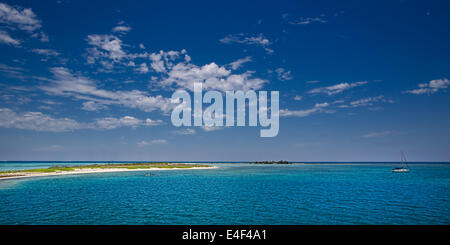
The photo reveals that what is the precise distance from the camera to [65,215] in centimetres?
2883

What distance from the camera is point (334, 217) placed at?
1148 inches

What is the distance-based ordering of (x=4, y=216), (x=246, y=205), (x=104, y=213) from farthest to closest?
(x=246, y=205) < (x=104, y=213) < (x=4, y=216)

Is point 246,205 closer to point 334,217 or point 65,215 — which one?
point 334,217

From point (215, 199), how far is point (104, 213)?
17484 millimetres

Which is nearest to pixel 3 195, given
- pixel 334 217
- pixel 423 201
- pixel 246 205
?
pixel 246 205
